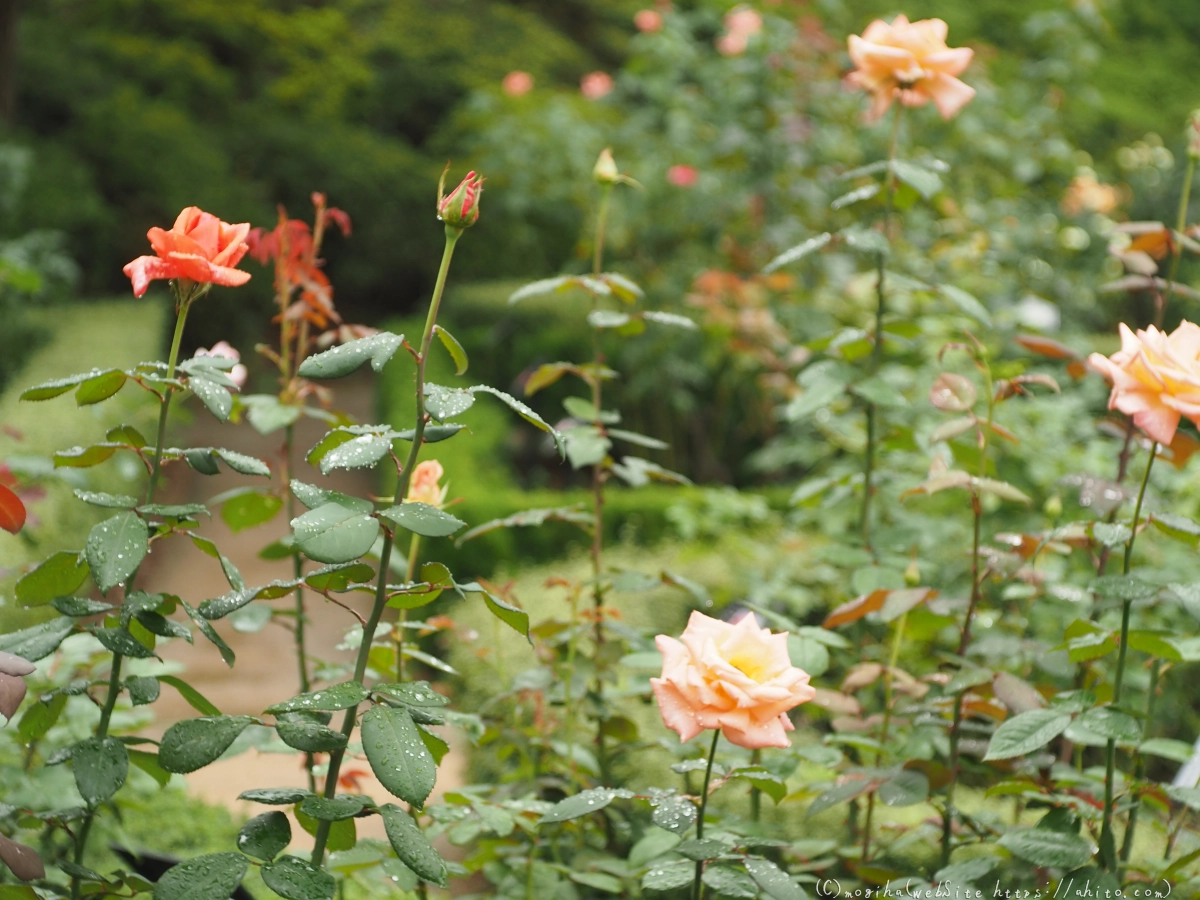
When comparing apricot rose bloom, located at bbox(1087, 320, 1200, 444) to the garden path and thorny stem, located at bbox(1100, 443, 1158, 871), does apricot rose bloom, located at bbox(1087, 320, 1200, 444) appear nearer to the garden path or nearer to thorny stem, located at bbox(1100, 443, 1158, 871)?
thorny stem, located at bbox(1100, 443, 1158, 871)

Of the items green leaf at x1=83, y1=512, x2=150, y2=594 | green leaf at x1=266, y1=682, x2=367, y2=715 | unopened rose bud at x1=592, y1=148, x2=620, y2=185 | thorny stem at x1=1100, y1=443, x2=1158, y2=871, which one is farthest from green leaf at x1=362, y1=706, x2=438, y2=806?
unopened rose bud at x1=592, y1=148, x2=620, y2=185

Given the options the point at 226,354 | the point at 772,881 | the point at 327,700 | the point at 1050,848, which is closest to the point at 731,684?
the point at 772,881

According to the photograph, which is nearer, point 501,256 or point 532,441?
point 532,441

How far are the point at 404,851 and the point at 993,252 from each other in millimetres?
4310

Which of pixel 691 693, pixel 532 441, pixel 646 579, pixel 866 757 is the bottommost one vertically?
pixel 532 441

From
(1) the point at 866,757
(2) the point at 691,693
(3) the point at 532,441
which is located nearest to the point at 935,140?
(3) the point at 532,441

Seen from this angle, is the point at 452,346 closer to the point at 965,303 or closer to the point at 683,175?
the point at 965,303

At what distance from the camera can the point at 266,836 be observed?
0.93 m

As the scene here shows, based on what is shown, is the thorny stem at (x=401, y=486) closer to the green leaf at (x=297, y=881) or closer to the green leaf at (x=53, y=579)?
the green leaf at (x=297, y=881)

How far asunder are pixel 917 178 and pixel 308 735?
1203mm

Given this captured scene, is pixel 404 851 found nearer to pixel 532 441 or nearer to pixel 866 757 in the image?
pixel 866 757

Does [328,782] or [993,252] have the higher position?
[328,782]

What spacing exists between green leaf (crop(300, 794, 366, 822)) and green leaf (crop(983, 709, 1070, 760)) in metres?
0.63

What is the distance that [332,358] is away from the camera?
896mm
